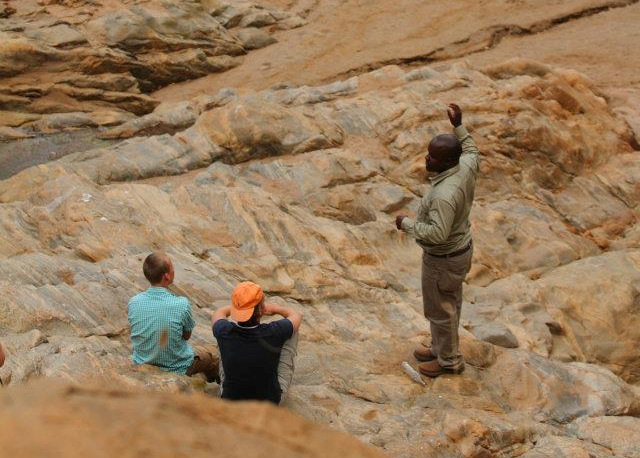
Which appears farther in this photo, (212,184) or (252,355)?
(212,184)

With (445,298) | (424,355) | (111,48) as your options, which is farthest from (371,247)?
(111,48)

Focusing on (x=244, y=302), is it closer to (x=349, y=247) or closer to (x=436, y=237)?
(x=436, y=237)

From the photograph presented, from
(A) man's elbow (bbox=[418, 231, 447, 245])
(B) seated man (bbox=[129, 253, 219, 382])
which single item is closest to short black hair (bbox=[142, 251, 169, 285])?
(B) seated man (bbox=[129, 253, 219, 382])

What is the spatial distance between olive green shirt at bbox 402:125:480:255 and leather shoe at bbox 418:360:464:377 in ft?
3.22

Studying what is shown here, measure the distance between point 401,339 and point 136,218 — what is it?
2858 mm

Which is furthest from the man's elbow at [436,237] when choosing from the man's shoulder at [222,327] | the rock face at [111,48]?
the rock face at [111,48]

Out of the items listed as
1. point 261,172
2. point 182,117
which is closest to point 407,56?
point 182,117

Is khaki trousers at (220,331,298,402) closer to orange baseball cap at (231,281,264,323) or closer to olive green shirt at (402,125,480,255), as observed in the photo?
orange baseball cap at (231,281,264,323)

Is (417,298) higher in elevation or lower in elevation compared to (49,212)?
lower

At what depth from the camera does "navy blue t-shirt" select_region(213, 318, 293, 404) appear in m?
4.30

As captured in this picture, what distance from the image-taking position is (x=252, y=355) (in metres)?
4.31

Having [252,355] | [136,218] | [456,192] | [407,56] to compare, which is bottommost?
[407,56]

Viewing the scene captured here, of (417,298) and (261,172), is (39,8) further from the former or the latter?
(417,298)

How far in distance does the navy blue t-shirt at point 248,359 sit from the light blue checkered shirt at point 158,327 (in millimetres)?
497
